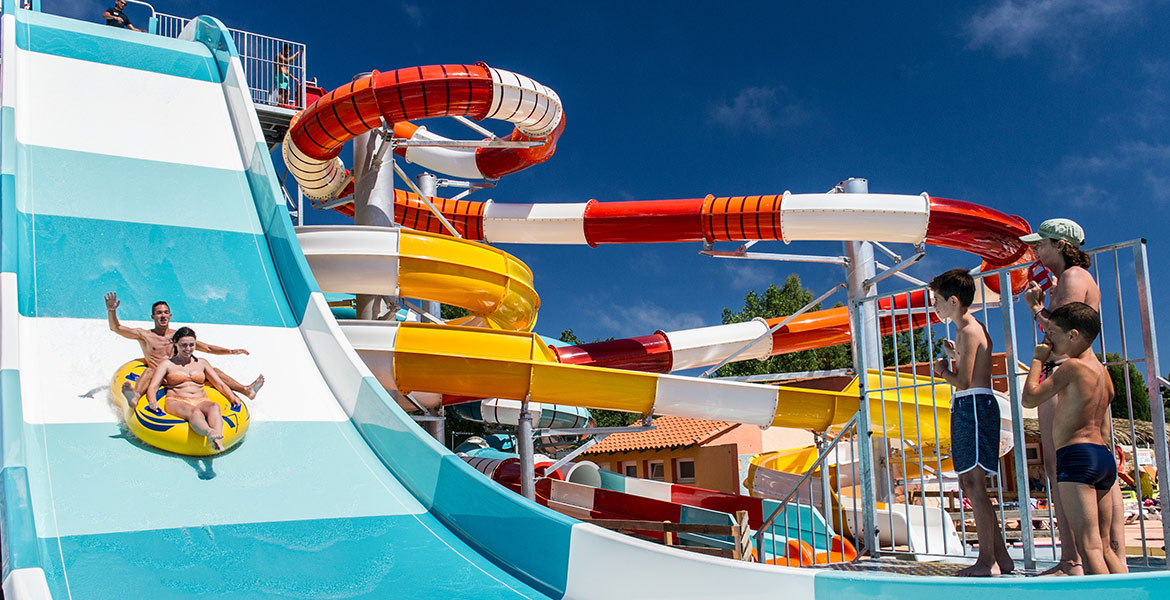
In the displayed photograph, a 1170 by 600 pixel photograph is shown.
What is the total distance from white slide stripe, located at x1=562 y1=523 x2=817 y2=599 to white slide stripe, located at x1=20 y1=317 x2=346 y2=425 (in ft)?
6.51

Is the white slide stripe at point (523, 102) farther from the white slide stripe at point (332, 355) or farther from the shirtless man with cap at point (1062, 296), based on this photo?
the shirtless man with cap at point (1062, 296)

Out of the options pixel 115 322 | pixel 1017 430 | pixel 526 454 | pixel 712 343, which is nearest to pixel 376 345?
pixel 526 454

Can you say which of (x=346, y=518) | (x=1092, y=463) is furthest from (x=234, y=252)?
(x=1092, y=463)

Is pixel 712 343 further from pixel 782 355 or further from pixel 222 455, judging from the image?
pixel 782 355

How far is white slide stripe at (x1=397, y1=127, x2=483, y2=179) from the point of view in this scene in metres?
12.1

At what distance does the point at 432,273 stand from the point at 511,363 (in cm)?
114

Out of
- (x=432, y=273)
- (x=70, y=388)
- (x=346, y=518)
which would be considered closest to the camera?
(x=346, y=518)

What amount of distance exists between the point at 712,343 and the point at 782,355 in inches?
857

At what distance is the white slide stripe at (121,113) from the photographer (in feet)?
22.3

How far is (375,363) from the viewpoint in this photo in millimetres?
7023

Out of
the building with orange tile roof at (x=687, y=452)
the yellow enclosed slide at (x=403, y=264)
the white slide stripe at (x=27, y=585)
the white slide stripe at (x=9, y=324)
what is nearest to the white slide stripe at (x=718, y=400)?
the yellow enclosed slide at (x=403, y=264)

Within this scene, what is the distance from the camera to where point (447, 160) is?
1238cm

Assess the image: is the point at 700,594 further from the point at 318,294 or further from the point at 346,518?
the point at 318,294

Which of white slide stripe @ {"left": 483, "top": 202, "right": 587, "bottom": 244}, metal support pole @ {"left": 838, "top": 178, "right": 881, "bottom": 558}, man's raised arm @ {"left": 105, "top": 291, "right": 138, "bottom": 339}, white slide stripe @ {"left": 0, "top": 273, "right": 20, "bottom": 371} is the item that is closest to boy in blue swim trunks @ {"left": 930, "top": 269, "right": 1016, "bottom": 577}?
metal support pole @ {"left": 838, "top": 178, "right": 881, "bottom": 558}
